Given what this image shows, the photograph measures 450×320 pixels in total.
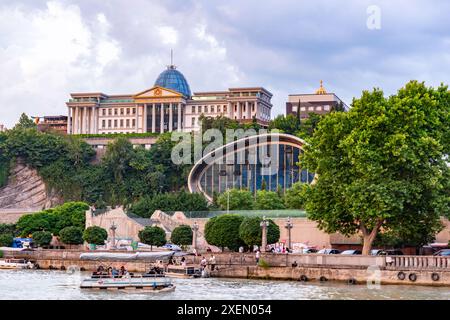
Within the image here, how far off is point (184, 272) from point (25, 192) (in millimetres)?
54593

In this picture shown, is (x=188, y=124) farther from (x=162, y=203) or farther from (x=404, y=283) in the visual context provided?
(x=404, y=283)

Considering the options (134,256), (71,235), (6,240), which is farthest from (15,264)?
(6,240)

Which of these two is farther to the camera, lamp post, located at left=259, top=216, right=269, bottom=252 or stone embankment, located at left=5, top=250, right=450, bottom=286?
lamp post, located at left=259, top=216, right=269, bottom=252

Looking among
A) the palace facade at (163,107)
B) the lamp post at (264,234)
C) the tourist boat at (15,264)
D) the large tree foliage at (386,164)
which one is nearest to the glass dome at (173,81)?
the palace facade at (163,107)

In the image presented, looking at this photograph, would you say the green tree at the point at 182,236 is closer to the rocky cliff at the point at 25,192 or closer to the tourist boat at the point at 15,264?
the tourist boat at the point at 15,264

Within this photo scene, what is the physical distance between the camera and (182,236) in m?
55.7

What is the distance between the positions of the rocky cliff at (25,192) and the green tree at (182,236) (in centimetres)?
4050

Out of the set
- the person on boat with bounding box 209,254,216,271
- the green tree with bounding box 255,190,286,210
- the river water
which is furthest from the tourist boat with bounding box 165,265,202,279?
the green tree with bounding box 255,190,286,210

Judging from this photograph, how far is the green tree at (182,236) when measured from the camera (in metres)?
55.7

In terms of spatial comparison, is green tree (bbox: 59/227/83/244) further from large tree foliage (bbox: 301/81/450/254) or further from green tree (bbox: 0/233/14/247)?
large tree foliage (bbox: 301/81/450/254)

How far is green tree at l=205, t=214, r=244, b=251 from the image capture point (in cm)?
5166

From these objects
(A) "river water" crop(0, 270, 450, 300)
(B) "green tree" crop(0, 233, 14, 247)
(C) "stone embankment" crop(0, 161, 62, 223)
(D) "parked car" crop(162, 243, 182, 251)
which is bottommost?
(A) "river water" crop(0, 270, 450, 300)

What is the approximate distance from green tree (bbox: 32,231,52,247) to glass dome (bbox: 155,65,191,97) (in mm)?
64798

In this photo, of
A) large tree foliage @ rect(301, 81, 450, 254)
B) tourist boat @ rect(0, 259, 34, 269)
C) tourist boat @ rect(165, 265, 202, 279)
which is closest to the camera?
large tree foliage @ rect(301, 81, 450, 254)
